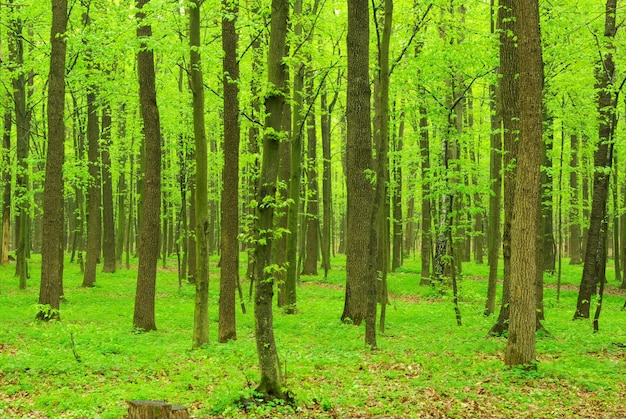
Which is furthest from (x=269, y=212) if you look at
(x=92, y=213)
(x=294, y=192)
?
(x=92, y=213)

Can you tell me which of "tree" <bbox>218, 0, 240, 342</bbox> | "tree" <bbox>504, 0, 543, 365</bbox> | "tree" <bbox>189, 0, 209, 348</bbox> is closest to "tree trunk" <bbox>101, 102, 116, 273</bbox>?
"tree" <bbox>218, 0, 240, 342</bbox>

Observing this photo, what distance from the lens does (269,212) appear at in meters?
7.86

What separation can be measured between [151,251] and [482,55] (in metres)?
10.7

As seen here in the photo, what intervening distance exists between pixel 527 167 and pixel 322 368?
5620 millimetres

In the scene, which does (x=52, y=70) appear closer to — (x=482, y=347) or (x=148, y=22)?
(x=148, y=22)

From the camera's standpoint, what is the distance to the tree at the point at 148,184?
1359cm

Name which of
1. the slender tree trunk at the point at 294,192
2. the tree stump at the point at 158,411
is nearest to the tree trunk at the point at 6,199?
the slender tree trunk at the point at 294,192

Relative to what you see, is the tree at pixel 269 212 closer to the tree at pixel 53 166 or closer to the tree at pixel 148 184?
the tree at pixel 148 184

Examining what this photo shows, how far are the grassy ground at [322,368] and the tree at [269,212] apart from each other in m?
0.52

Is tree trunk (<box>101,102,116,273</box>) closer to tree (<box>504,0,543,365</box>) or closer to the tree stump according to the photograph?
tree (<box>504,0,543,365</box>)

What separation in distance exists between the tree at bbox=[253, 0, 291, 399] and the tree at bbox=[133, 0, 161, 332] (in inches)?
261

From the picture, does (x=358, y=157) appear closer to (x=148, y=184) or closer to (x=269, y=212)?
(x=148, y=184)

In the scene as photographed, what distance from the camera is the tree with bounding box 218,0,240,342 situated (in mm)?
12164

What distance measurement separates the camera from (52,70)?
14.2m
